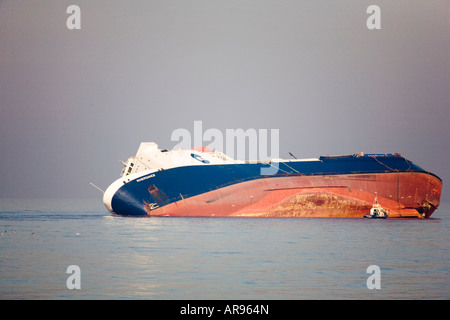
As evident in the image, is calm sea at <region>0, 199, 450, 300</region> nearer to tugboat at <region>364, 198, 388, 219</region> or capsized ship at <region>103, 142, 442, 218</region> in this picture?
tugboat at <region>364, 198, 388, 219</region>

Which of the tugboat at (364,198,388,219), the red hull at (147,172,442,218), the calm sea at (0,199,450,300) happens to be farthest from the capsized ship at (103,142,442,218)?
the calm sea at (0,199,450,300)

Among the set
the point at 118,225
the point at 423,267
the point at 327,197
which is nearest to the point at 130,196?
the point at 118,225

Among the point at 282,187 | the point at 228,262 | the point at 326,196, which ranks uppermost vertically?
the point at 228,262

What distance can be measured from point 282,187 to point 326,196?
11.9ft

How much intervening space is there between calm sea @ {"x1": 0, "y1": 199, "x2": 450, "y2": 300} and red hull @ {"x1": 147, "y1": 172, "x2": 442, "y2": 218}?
6275 millimetres

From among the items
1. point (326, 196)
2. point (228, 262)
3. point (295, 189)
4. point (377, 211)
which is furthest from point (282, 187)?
point (228, 262)

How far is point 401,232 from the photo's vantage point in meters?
38.3

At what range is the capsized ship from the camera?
46.8m

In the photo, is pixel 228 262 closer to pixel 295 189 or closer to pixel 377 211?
pixel 295 189

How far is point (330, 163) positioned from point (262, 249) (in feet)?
68.2

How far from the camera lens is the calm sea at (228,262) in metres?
18.6

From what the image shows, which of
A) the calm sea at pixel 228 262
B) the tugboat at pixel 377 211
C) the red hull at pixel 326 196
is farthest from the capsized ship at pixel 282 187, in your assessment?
the calm sea at pixel 228 262

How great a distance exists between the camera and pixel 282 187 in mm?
47656
